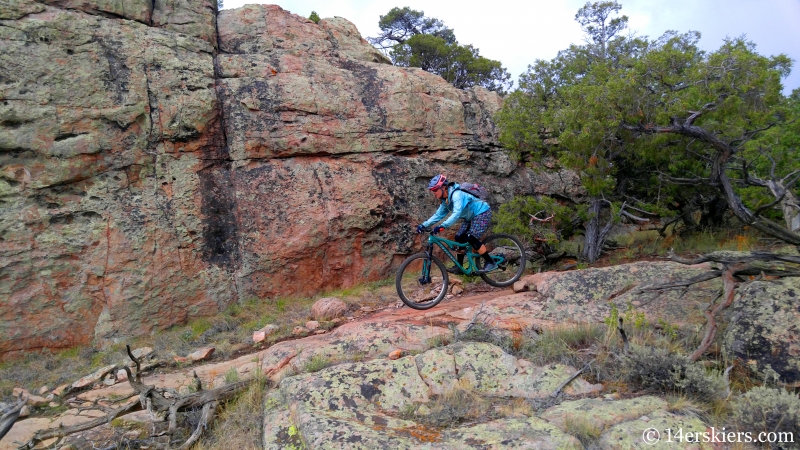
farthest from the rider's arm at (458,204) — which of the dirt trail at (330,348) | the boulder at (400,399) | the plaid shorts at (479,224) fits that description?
the boulder at (400,399)

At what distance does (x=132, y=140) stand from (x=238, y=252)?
2.41 meters

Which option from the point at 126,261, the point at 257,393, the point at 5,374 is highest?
the point at 126,261

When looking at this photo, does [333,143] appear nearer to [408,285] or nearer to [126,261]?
[408,285]

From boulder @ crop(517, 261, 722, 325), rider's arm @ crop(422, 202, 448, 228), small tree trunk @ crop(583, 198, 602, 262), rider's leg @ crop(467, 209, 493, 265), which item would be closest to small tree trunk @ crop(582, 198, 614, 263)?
small tree trunk @ crop(583, 198, 602, 262)

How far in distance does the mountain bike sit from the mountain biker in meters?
0.11

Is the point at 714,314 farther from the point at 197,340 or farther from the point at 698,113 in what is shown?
the point at 197,340

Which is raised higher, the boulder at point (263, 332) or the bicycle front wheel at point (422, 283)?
the bicycle front wheel at point (422, 283)

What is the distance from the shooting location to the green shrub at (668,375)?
4.09 metres

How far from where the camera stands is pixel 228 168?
28.1 feet

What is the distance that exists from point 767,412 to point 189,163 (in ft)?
26.6

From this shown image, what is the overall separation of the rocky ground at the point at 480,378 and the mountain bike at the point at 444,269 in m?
0.70

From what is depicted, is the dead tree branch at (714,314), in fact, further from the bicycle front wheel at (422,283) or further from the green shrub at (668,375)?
the bicycle front wheel at (422,283)

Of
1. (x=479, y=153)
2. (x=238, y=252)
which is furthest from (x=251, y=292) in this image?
(x=479, y=153)

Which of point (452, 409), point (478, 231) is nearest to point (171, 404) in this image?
point (452, 409)
